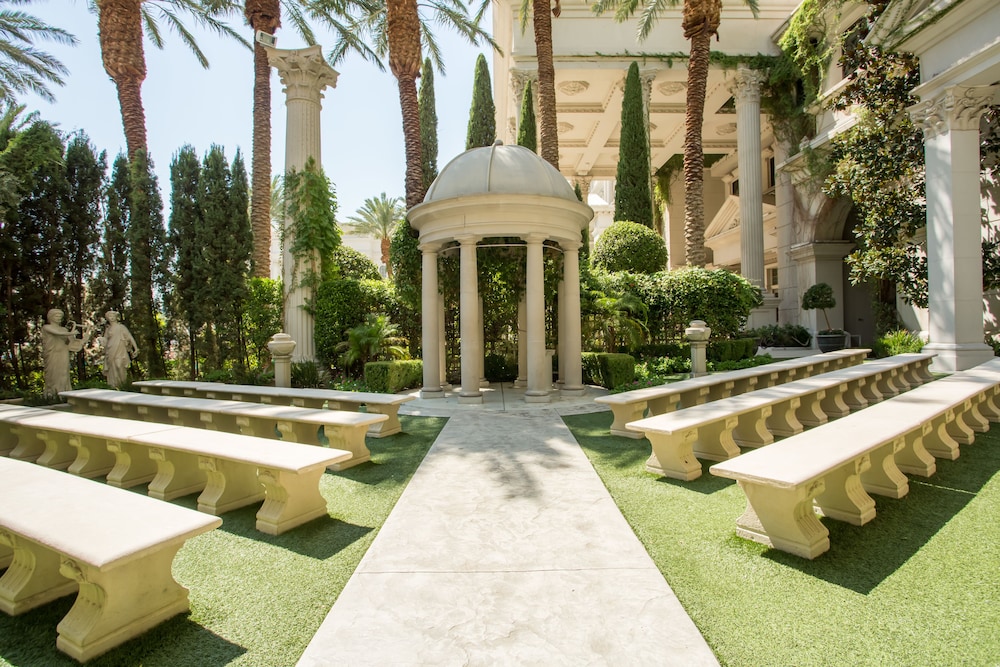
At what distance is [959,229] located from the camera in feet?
35.5

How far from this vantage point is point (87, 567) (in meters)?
2.54

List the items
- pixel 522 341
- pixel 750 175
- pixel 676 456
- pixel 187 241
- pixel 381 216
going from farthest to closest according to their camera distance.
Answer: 1. pixel 381 216
2. pixel 750 175
3. pixel 187 241
4. pixel 522 341
5. pixel 676 456

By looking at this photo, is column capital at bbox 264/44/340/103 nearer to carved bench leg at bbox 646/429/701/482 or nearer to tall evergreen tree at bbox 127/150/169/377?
tall evergreen tree at bbox 127/150/169/377

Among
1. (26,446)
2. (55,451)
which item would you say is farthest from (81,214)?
(55,451)

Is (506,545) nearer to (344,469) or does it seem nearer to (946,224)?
(344,469)

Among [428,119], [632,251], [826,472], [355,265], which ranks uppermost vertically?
[428,119]

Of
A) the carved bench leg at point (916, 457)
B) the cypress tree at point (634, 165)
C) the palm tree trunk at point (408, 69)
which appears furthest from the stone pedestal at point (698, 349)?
the cypress tree at point (634, 165)

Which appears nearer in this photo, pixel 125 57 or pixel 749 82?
pixel 125 57

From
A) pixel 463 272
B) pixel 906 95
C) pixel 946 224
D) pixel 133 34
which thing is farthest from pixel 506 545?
pixel 133 34

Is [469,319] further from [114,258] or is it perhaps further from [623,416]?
[114,258]

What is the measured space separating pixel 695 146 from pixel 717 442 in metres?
14.4

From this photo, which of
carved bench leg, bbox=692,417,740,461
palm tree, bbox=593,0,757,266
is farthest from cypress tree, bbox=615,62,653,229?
carved bench leg, bbox=692,417,740,461

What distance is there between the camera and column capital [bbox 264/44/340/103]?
14203 millimetres

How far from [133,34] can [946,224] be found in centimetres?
2405
